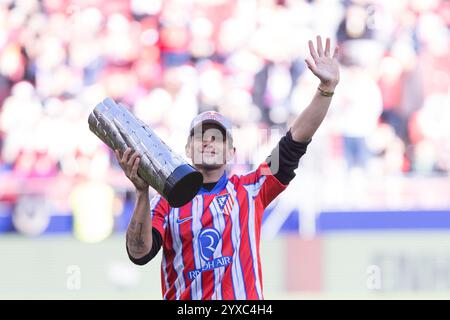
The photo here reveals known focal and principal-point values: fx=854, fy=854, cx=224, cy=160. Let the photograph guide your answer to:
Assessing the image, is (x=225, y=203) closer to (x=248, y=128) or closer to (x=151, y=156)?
(x=151, y=156)

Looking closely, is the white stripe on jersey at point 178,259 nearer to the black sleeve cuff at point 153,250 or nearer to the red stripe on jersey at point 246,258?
the black sleeve cuff at point 153,250

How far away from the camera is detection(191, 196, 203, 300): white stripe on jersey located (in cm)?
349

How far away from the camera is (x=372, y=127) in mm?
8617

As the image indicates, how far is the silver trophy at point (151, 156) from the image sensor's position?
3.24 m

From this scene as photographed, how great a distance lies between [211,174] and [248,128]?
15.7ft

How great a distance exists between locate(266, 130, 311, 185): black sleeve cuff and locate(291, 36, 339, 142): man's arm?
0.03m

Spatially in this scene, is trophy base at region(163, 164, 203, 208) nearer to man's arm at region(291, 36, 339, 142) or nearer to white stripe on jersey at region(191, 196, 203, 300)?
white stripe on jersey at region(191, 196, 203, 300)

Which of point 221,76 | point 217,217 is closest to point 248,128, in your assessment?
point 221,76

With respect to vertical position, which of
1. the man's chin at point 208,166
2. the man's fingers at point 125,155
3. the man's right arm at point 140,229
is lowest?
the man's right arm at point 140,229

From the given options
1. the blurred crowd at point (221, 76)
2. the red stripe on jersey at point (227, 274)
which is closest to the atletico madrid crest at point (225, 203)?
the red stripe on jersey at point (227, 274)

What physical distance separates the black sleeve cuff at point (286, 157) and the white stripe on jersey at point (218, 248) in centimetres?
30

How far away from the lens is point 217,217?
3.55 m

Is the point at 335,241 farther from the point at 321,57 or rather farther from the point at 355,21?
the point at 321,57

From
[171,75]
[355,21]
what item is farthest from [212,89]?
[355,21]
